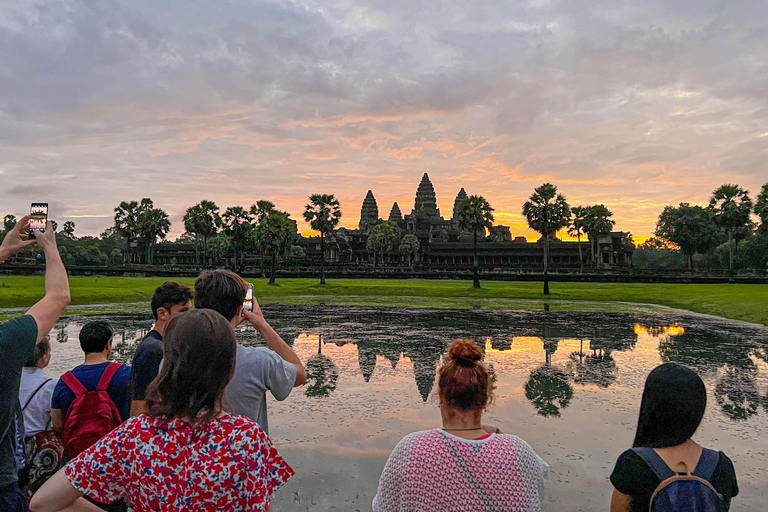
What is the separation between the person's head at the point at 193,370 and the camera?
2.46 metres

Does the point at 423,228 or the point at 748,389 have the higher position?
the point at 423,228

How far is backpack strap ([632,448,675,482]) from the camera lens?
9.46ft

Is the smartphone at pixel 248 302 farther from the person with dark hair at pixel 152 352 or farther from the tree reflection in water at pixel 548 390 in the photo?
the tree reflection in water at pixel 548 390

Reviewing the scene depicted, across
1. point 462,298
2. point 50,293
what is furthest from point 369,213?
point 50,293

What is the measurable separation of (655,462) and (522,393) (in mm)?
8467

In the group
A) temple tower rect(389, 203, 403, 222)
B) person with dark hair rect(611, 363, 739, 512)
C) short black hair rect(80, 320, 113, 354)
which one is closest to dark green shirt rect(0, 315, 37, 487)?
short black hair rect(80, 320, 113, 354)

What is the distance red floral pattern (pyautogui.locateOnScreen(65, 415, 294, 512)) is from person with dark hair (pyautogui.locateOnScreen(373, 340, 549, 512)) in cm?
82

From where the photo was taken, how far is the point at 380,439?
8227mm

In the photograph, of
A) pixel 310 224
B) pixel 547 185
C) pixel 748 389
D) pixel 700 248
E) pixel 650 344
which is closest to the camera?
pixel 748 389

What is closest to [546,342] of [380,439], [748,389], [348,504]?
[748,389]

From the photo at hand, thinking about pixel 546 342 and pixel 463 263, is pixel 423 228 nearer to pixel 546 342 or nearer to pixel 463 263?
pixel 463 263

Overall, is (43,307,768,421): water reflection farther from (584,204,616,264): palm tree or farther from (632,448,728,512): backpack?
(584,204,616,264): palm tree

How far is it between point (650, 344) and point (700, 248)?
3849 inches

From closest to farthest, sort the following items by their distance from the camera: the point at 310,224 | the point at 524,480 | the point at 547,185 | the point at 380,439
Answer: the point at 524,480 → the point at 380,439 → the point at 547,185 → the point at 310,224
